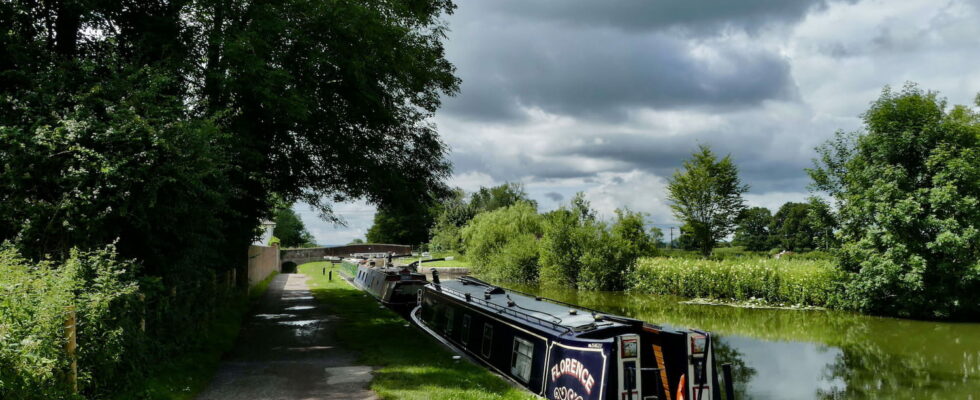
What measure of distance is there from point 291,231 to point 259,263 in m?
42.1

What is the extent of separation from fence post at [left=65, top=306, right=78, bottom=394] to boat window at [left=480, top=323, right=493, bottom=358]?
6314 millimetres

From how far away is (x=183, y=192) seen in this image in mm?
8266

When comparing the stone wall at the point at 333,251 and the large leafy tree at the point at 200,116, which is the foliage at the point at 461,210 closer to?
the stone wall at the point at 333,251

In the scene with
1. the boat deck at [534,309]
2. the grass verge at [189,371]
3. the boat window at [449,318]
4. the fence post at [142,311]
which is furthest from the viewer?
the boat window at [449,318]

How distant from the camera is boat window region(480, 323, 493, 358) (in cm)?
1032

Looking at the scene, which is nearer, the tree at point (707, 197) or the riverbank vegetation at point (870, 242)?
the riverbank vegetation at point (870, 242)

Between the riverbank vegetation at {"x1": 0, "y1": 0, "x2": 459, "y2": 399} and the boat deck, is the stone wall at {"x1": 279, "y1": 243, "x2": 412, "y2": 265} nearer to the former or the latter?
the riverbank vegetation at {"x1": 0, "y1": 0, "x2": 459, "y2": 399}

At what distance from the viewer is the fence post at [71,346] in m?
5.18

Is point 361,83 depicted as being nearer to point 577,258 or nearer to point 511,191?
point 577,258

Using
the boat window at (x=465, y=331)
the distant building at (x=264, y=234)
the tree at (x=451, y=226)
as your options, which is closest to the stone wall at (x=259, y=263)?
the distant building at (x=264, y=234)

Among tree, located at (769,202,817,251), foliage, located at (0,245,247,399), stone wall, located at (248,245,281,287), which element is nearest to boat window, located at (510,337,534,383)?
foliage, located at (0,245,247,399)

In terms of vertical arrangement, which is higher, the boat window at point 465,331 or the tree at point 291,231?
the tree at point 291,231

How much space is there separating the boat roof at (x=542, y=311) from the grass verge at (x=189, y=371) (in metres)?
4.67

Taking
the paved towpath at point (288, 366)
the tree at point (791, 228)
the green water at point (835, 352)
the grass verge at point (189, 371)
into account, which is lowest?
the green water at point (835, 352)
